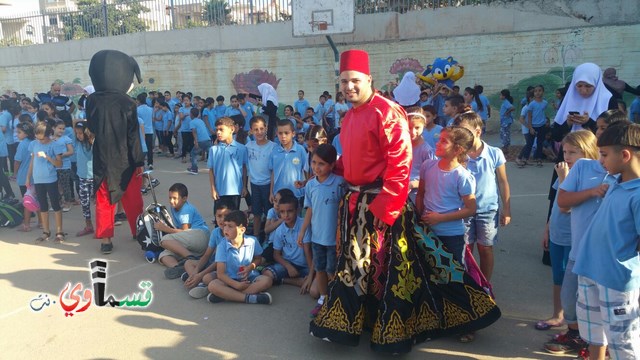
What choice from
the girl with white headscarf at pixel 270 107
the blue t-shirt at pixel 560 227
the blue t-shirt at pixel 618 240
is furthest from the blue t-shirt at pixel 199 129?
the blue t-shirt at pixel 618 240

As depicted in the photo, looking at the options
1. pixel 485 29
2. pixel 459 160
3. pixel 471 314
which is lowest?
pixel 471 314

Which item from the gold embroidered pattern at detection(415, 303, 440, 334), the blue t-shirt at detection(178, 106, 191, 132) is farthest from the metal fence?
the gold embroidered pattern at detection(415, 303, 440, 334)

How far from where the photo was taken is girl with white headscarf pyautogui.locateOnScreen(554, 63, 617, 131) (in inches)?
182

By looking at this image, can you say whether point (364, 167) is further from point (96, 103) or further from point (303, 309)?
point (96, 103)

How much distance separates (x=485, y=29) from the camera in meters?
14.5

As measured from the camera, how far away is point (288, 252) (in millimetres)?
4922

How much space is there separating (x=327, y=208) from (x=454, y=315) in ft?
3.98

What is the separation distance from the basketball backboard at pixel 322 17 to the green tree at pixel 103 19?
709 cm

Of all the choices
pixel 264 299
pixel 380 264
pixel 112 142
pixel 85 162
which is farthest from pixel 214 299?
pixel 85 162

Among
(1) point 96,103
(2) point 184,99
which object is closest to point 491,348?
(1) point 96,103

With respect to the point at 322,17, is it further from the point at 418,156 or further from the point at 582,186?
the point at 582,186

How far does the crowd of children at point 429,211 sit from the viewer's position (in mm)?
2619

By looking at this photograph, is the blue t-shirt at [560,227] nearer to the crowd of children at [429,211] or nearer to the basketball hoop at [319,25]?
the crowd of children at [429,211]

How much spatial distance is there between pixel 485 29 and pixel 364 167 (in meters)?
12.8
